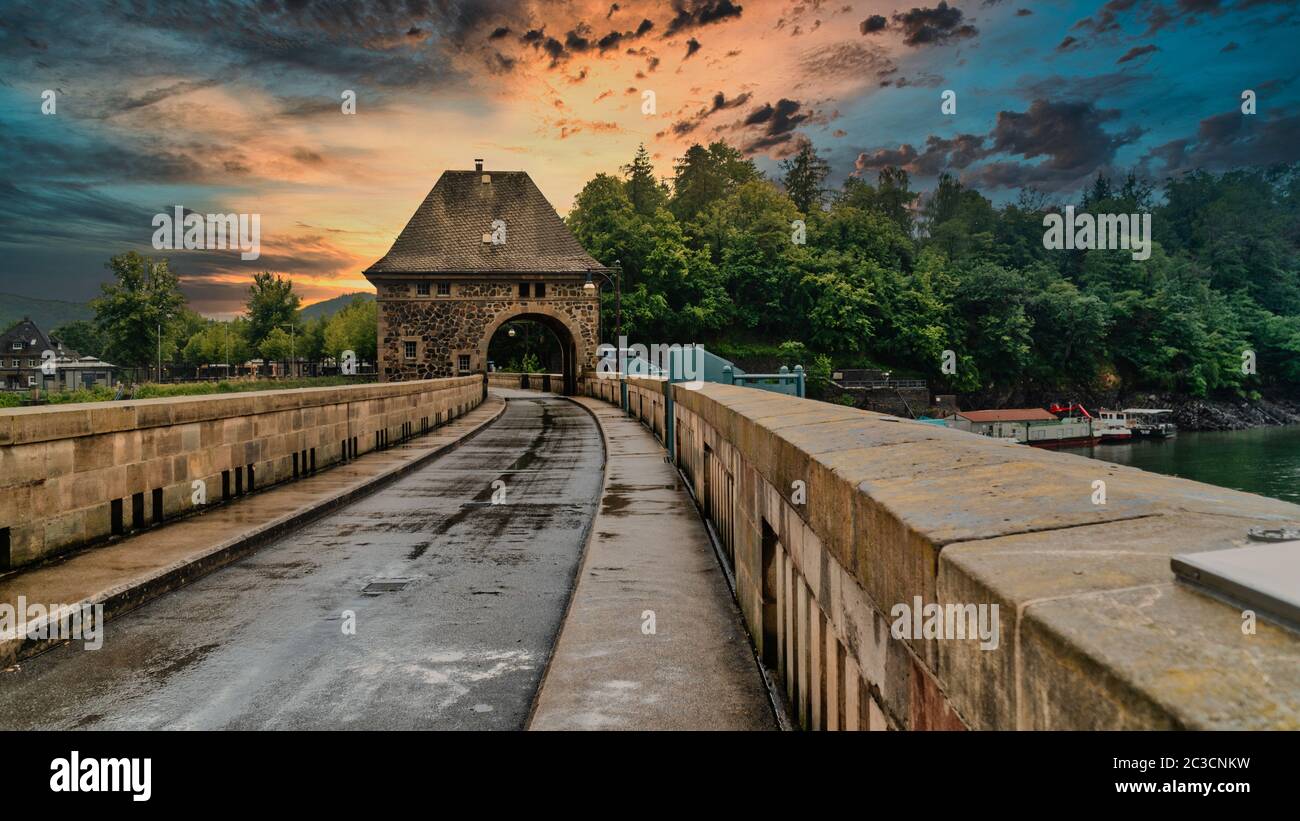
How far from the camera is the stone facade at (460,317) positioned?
155 ft

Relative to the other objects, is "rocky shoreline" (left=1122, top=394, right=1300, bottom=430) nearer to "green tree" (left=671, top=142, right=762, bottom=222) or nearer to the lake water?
the lake water

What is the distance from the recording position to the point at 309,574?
23.0ft

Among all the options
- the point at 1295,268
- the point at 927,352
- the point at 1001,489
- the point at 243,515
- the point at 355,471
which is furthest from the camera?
the point at 1295,268

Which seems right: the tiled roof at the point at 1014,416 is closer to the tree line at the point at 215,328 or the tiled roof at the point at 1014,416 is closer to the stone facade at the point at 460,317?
the stone facade at the point at 460,317

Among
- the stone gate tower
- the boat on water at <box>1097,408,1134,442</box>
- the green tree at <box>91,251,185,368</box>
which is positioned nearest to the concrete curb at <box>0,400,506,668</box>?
the stone gate tower

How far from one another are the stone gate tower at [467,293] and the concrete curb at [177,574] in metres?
37.1

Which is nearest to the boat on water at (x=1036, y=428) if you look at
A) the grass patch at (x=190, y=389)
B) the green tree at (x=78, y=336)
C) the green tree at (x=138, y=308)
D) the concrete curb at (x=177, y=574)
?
the grass patch at (x=190, y=389)

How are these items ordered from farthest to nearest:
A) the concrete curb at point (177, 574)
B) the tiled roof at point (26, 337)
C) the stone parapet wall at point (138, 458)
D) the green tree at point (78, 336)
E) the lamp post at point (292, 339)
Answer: the green tree at point (78, 336) < the tiled roof at point (26, 337) < the lamp post at point (292, 339) < the stone parapet wall at point (138, 458) < the concrete curb at point (177, 574)

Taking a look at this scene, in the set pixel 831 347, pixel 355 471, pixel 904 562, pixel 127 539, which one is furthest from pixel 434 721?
pixel 831 347

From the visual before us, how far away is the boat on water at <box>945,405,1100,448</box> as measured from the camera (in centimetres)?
6244

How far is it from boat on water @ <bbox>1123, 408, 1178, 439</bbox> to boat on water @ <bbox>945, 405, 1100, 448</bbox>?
290cm

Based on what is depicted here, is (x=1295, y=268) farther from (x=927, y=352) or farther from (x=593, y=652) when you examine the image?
(x=593, y=652)
